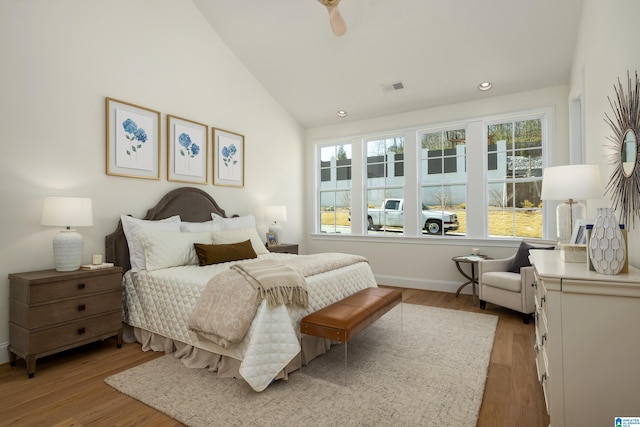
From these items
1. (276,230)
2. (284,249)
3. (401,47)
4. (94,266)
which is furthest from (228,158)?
(401,47)

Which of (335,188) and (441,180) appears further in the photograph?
(335,188)

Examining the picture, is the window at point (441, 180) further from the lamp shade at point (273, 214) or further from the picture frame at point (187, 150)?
the picture frame at point (187, 150)

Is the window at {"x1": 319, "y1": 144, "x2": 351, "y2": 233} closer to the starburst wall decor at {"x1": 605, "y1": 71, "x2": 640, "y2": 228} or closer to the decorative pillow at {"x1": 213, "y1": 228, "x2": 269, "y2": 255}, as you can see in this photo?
the decorative pillow at {"x1": 213, "y1": 228, "x2": 269, "y2": 255}

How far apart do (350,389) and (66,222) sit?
2.49 metres

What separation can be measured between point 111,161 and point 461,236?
438cm

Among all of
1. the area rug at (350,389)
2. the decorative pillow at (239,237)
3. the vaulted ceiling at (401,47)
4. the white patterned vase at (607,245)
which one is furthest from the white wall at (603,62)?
the decorative pillow at (239,237)

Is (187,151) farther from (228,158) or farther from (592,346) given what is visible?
(592,346)

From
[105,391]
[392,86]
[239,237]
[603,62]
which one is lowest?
[105,391]

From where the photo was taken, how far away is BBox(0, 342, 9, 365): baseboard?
2.64 metres

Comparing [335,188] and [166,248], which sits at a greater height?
[335,188]

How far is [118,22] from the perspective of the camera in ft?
11.2

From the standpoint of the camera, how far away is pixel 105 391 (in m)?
2.23

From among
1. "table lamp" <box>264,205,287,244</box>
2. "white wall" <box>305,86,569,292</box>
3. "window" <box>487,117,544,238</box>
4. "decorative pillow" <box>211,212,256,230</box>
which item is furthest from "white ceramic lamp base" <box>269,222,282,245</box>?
"window" <box>487,117,544,238</box>

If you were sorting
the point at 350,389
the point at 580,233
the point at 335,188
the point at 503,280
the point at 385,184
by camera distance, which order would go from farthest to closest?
the point at 335,188 → the point at 385,184 → the point at 503,280 → the point at 580,233 → the point at 350,389
